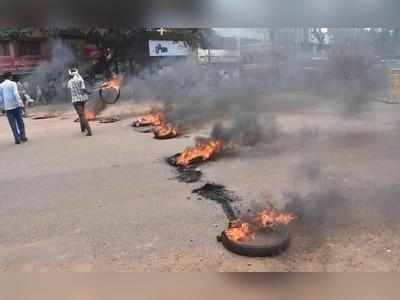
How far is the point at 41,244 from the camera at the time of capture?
12.9 ft

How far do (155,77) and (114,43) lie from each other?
152 inches

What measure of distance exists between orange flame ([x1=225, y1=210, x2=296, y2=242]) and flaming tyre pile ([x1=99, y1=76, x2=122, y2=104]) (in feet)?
34.5

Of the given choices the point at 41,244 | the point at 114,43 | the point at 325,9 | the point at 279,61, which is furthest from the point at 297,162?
the point at 114,43

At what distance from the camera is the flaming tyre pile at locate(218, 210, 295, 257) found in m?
3.48

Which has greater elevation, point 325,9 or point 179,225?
point 325,9

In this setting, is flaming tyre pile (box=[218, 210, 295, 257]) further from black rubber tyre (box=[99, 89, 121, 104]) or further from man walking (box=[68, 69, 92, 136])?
black rubber tyre (box=[99, 89, 121, 104])

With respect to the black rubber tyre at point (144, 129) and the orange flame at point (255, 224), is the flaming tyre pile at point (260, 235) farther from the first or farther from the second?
the black rubber tyre at point (144, 129)

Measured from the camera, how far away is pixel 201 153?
6645mm

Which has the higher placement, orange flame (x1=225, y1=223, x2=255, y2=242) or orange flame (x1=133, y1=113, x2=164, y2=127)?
orange flame (x1=225, y1=223, x2=255, y2=242)

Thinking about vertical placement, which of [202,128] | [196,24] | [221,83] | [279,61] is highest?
[196,24]

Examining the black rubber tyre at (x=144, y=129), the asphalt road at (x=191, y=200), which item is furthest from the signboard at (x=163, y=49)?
the asphalt road at (x=191, y=200)

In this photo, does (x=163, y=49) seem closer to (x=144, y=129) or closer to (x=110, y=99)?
(x=110, y=99)

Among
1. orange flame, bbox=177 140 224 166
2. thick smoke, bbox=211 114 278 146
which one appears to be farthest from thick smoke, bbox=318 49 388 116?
orange flame, bbox=177 140 224 166

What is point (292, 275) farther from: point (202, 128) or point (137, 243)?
point (202, 128)
